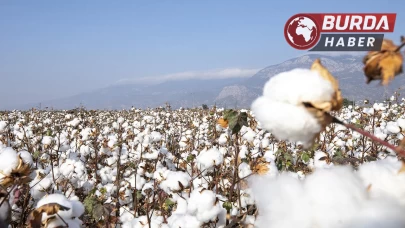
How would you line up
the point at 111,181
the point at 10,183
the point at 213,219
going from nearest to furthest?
the point at 10,183
the point at 213,219
the point at 111,181

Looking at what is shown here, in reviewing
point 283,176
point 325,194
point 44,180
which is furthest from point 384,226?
point 44,180

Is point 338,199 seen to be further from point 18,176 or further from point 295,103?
point 18,176

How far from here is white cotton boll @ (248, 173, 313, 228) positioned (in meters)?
0.73

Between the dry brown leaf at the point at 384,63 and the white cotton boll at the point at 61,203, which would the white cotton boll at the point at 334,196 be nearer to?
the dry brown leaf at the point at 384,63

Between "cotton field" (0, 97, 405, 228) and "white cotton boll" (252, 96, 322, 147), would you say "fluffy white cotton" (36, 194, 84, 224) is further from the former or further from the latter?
"white cotton boll" (252, 96, 322, 147)

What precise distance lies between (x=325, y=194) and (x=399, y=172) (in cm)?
15

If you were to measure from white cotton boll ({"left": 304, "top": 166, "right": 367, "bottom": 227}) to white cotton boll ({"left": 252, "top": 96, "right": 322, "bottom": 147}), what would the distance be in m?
0.09

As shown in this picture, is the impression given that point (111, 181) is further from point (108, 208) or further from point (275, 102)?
point (275, 102)

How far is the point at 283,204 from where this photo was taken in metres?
0.76

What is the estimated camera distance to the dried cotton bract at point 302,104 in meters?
0.77

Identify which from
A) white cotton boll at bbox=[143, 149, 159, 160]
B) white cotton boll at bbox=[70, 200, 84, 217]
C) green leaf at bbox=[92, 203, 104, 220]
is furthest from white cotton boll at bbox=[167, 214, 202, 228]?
white cotton boll at bbox=[143, 149, 159, 160]

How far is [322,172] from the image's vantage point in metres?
0.78

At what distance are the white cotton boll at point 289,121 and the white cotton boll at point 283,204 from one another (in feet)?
0.31

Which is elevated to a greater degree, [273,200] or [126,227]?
[273,200]
